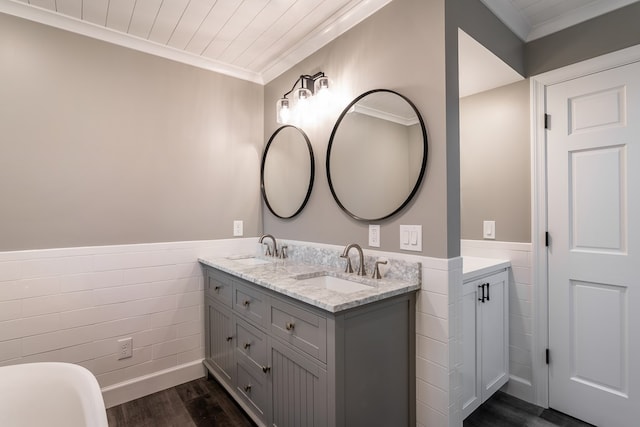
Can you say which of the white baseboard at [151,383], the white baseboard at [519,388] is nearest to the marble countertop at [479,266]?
the white baseboard at [519,388]

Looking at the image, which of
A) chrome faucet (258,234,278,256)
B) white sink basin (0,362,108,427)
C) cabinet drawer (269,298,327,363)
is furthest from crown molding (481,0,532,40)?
white sink basin (0,362,108,427)

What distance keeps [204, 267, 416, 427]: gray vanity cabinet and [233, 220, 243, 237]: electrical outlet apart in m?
0.73

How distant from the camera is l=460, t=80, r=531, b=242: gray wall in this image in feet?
6.97

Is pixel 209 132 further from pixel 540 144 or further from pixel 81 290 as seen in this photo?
pixel 540 144

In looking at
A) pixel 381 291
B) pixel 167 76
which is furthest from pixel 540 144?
pixel 167 76

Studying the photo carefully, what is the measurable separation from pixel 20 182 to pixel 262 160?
1575mm

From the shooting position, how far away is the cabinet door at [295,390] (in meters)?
1.34

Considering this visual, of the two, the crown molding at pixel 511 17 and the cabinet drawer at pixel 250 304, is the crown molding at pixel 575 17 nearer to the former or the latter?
the crown molding at pixel 511 17

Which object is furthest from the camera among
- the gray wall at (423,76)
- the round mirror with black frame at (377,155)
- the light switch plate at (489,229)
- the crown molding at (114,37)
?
the light switch plate at (489,229)

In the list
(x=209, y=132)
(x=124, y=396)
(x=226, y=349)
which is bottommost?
(x=124, y=396)

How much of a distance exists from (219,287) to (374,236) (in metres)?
1.16

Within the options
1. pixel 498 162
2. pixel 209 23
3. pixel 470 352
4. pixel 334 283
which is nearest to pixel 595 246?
pixel 498 162

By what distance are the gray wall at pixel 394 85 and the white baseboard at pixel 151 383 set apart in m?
1.35

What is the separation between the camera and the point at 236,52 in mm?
2373
